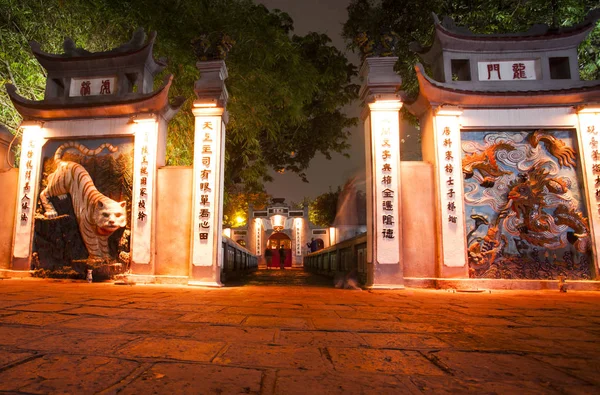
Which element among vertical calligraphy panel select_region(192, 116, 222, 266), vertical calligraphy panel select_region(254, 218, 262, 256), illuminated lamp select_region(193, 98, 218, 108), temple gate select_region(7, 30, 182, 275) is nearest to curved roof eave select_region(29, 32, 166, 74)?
temple gate select_region(7, 30, 182, 275)

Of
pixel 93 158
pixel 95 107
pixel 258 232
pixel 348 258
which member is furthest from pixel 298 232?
pixel 95 107

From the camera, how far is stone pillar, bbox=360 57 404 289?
20.1 ft

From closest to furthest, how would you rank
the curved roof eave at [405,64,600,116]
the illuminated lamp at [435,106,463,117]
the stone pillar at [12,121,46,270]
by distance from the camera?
the curved roof eave at [405,64,600,116] < the illuminated lamp at [435,106,463,117] < the stone pillar at [12,121,46,270]

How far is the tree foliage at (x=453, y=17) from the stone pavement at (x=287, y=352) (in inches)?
231

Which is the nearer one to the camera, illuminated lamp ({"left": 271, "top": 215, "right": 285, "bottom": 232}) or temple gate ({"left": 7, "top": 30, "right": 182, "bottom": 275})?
temple gate ({"left": 7, "top": 30, "right": 182, "bottom": 275})

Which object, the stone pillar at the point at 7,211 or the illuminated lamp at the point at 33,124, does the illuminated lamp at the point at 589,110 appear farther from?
the stone pillar at the point at 7,211

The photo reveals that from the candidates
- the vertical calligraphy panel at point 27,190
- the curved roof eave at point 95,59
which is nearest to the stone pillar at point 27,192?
the vertical calligraphy panel at point 27,190

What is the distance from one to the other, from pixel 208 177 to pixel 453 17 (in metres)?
8.85

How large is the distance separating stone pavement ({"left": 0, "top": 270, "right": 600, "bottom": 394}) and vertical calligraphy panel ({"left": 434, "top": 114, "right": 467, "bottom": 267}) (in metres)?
3.22

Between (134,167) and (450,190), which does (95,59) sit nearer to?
(134,167)

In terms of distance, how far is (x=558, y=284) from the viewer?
5965mm

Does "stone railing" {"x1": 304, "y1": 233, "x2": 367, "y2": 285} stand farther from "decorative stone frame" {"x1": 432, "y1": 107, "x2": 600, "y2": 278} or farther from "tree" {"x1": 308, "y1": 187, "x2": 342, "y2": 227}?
"tree" {"x1": 308, "y1": 187, "x2": 342, "y2": 227}

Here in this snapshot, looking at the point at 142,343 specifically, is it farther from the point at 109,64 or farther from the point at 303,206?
the point at 303,206

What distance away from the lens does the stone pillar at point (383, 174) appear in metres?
6.12
